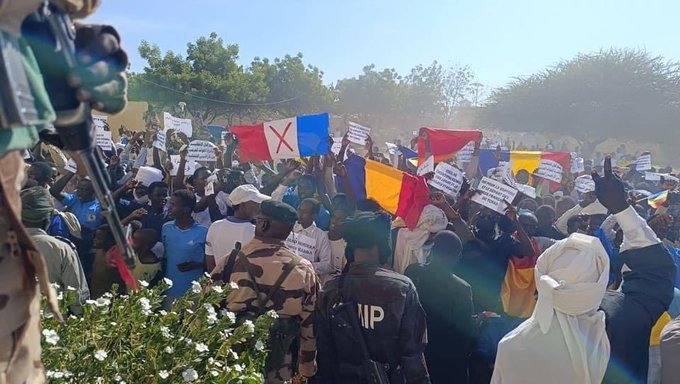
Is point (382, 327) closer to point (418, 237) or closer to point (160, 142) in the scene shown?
point (418, 237)

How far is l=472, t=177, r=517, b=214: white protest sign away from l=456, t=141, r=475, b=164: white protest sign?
391 cm

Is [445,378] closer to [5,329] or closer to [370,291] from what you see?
[370,291]

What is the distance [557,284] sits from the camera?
2.94 metres

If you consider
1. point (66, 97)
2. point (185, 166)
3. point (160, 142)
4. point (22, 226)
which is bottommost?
point (160, 142)

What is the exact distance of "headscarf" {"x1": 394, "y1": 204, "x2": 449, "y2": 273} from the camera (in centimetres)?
584

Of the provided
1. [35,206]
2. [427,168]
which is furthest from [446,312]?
[427,168]

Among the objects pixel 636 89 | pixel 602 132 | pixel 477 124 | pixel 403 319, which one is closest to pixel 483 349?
pixel 403 319

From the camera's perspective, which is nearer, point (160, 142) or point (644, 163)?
point (160, 142)

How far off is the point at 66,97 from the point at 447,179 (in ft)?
20.0

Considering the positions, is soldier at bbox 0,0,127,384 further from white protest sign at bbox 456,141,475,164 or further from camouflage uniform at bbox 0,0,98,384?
white protest sign at bbox 456,141,475,164

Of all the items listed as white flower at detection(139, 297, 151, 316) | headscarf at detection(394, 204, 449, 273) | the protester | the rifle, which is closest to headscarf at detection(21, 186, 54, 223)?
white flower at detection(139, 297, 151, 316)

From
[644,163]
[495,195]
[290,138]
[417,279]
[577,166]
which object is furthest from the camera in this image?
[577,166]

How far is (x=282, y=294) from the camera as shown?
3.79 meters

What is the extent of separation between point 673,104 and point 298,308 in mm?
42696
